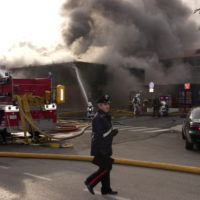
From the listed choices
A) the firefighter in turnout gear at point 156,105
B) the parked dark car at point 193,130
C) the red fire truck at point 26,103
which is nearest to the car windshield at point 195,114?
the parked dark car at point 193,130

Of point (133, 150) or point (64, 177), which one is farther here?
point (133, 150)

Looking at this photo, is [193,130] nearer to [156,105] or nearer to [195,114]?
[195,114]

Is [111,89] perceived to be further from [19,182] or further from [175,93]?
[19,182]

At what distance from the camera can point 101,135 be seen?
4113 mm

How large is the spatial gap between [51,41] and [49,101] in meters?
17.8

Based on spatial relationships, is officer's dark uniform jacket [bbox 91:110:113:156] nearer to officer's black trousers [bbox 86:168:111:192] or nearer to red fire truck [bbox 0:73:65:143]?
officer's black trousers [bbox 86:168:111:192]

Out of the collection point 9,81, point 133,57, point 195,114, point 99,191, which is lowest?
point 99,191

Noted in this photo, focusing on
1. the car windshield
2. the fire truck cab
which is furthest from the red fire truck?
the car windshield

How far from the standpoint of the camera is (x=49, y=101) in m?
9.88

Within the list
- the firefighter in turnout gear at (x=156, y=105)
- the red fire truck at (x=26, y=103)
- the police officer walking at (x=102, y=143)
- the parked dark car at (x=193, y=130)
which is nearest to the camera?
the police officer walking at (x=102, y=143)

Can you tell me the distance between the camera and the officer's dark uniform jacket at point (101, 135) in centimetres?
412

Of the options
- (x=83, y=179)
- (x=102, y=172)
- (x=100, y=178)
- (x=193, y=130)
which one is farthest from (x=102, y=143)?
(x=193, y=130)

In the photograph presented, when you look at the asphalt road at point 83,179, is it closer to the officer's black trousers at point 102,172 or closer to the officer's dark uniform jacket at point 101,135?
the officer's black trousers at point 102,172

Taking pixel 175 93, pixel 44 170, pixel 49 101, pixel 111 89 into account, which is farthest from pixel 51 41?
pixel 44 170
